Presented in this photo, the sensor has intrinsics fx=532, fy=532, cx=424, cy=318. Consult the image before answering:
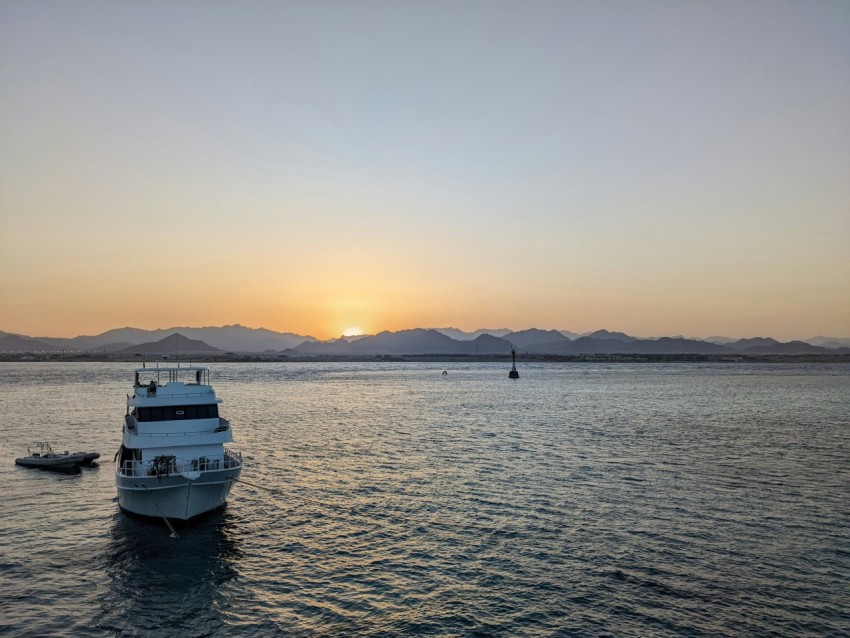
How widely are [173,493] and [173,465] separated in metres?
2.16

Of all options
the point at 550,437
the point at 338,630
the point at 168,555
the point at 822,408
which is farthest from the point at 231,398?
the point at 822,408

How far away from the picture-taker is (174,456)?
3441cm

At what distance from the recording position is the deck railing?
32.6 meters

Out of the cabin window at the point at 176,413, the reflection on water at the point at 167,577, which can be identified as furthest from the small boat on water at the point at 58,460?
the cabin window at the point at 176,413

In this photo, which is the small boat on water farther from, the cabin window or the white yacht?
the cabin window

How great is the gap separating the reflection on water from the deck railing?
304 cm

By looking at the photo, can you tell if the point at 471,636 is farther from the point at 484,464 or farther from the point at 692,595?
the point at 484,464

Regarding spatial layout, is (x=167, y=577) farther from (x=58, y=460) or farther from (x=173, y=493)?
(x=58, y=460)

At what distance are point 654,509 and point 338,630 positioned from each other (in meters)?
23.8

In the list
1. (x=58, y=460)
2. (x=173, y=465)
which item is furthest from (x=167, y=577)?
(x=58, y=460)

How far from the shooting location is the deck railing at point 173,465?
32.6m

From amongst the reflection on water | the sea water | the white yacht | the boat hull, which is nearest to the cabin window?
the white yacht

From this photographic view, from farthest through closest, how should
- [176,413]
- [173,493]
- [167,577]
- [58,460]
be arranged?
[58,460] < [176,413] < [173,493] < [167,577]

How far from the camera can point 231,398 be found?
122m
